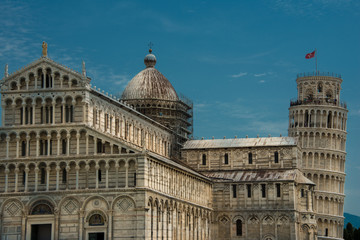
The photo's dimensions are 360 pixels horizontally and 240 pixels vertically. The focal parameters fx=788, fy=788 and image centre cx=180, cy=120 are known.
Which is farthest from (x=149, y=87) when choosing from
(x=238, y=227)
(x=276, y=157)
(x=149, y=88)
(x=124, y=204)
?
(x=124, y=204)

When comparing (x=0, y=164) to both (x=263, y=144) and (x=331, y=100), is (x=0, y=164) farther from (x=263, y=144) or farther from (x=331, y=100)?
(x=331, y=100)

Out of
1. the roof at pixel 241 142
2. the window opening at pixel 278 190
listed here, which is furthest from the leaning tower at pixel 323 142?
the window opening at pixel 278 190

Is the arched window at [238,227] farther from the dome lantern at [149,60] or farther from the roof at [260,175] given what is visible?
the dome lantern at [149,60]

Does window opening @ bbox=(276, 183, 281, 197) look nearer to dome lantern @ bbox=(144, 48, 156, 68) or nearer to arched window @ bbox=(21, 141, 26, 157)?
dome lantern @ bbox=(144, 48, 156, 68)

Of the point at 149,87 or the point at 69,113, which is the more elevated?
the point at 149,87

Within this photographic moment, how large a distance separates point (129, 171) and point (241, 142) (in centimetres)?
3454

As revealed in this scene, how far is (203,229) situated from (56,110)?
28.4m

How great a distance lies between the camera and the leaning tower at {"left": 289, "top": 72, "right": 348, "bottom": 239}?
139875mm

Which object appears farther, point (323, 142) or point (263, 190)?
point (323, 142)

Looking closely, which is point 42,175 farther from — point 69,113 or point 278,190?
point 278,190

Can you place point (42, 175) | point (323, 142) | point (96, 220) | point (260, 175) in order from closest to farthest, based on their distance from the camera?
point (96, 220)
point (42, 175)
point (260, 175)
point (323, 142)

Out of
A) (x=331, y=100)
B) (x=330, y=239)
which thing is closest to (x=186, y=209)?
(x=330, y=239)

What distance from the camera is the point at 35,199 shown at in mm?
84688

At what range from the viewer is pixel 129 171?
8331 cm
